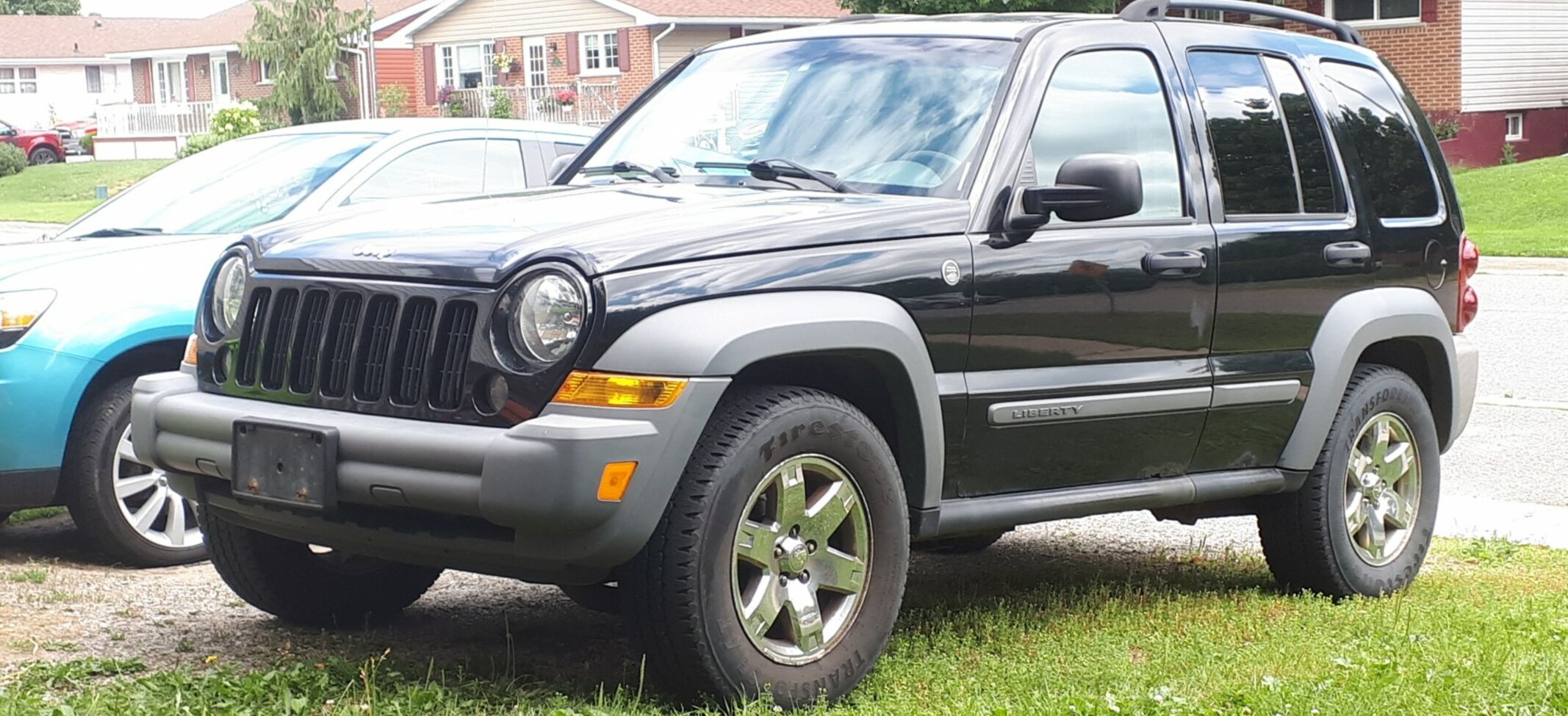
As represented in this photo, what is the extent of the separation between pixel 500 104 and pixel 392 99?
5.41 metres

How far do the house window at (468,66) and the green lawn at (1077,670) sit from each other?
148 ft

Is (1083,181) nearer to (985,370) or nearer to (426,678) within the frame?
(985,370)

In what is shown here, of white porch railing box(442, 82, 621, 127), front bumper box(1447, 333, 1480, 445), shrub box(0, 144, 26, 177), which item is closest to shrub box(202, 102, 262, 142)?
white porch railing box(442, 82, 621, 127)

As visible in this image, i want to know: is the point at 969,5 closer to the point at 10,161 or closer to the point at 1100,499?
the point at 1100,499

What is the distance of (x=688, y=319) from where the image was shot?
14.1 feet

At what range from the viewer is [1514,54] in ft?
110

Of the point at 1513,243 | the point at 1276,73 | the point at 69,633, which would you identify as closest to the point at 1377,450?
the point at 1276,73

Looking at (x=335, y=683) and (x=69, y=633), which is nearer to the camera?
(x=335, y=683)

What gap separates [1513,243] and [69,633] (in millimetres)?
19830

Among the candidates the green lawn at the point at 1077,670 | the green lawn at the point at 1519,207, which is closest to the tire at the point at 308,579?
the green lawn at the point at 1077,670

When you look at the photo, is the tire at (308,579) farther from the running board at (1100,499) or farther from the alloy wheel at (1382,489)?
the alloy wheel at (1382,489)

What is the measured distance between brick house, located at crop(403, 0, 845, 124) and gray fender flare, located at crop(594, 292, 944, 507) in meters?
37.8

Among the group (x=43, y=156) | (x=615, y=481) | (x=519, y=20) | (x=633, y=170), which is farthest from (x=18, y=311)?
(x=43, y=156)

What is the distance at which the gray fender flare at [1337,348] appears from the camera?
19.5 feet
